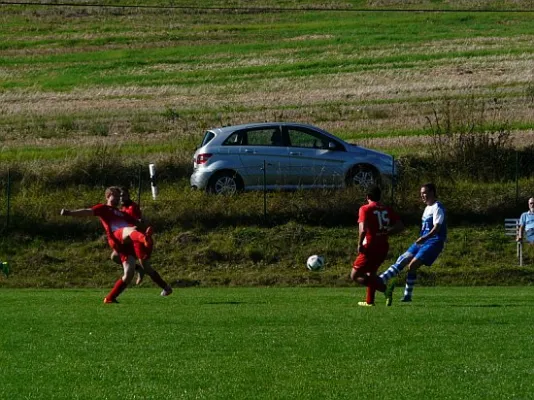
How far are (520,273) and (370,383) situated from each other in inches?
662

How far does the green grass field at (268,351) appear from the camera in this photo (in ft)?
32.6

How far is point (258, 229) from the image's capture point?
2911 centimetres

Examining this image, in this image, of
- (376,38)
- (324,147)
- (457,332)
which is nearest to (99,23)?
(376,38)

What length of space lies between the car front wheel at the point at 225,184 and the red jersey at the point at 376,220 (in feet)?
42.1

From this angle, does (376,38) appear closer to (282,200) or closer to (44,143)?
(44,143)

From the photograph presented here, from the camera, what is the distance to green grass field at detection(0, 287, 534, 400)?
9930mm

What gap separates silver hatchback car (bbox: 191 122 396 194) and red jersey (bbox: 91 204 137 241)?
40.5ft

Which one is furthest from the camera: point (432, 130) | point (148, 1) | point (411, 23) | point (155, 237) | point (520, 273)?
A: point (148, 1)

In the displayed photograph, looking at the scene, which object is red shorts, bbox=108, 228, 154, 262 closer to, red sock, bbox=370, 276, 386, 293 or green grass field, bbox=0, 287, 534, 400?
green grass field, bbox=0, 287, 534, 400

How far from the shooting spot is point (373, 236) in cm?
1697

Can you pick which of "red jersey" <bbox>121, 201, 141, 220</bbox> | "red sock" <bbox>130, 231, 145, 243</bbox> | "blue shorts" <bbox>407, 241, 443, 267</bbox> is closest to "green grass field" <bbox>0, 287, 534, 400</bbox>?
"blue shorts" <bbox>407, 241, 443, 267</bbox>

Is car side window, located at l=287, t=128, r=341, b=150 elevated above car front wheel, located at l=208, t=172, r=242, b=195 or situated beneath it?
elevated above

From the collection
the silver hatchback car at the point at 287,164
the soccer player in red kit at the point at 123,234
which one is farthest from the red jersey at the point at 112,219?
the silver hatchback car at the point at 287,164

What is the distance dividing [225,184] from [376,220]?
516 inches
